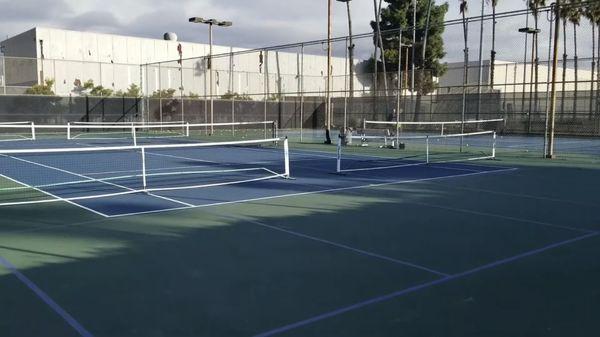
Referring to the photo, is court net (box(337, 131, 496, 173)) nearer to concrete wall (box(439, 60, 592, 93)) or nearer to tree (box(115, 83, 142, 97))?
concrete wall (box(439, 60, 592, 93))

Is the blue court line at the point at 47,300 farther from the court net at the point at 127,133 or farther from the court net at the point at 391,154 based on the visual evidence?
the court net at the point at 127,133

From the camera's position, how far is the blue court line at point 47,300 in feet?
13.7

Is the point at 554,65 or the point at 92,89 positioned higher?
the point at 92,89

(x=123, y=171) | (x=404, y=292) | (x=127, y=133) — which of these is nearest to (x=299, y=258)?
(x=404, y=292)

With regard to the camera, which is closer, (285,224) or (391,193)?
(285,224)

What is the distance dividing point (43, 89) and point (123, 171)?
2893 cm

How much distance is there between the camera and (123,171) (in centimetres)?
1408

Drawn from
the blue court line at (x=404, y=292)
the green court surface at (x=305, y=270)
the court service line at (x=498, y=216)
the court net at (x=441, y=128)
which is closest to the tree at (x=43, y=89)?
the court net at (x=441, y=128)

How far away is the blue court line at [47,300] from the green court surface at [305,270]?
16mm

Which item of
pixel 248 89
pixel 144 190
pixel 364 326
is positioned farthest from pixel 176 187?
pixel 248 89

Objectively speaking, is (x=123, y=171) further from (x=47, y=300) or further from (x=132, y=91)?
(x=132, y=91)

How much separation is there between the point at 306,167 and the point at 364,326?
11.2m

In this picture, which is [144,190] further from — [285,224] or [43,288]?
[43,288]

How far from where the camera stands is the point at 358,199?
10.0 m
